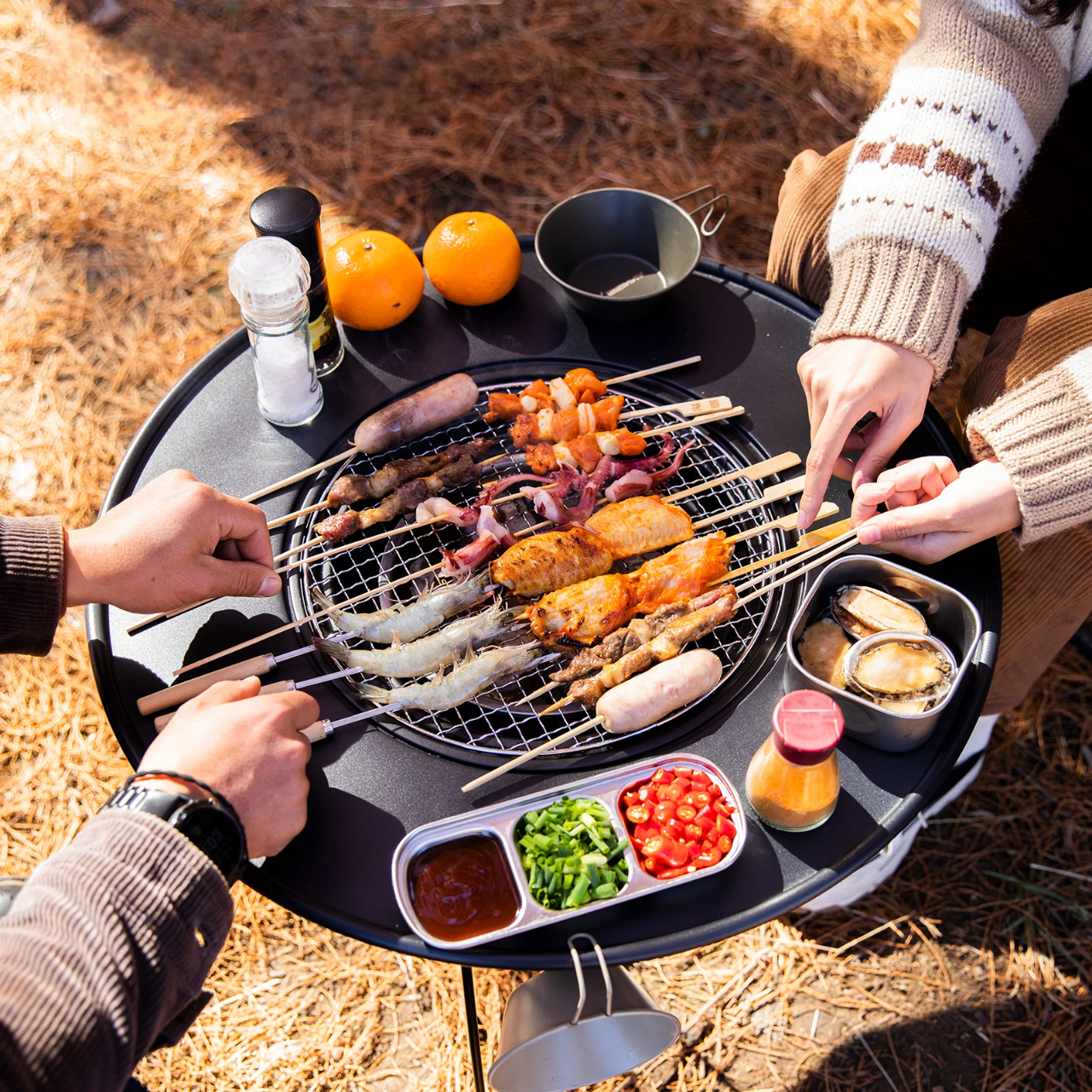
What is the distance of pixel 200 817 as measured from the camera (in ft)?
6.88

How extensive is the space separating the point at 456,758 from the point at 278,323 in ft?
4.51

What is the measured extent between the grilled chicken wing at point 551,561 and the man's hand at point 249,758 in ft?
2.40

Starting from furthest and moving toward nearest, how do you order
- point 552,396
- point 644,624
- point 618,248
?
point 618,248
point 552,396
point 644,624

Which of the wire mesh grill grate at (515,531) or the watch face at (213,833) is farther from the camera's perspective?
the wire mesh grill grate at (515,531)

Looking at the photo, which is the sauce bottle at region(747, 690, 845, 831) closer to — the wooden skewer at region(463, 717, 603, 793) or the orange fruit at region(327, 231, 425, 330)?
the wooden skewer at region(463, 717, 603, 793)

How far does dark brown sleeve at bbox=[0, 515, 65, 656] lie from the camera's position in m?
2.43

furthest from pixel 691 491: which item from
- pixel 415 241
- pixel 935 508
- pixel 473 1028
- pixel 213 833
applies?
pixel 415 241

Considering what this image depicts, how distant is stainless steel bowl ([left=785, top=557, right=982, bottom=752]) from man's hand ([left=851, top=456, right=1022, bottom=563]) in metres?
0.16

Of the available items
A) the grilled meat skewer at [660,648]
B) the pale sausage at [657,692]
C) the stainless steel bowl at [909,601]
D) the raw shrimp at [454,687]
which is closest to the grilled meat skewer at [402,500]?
the raw shrimp at [454,687]

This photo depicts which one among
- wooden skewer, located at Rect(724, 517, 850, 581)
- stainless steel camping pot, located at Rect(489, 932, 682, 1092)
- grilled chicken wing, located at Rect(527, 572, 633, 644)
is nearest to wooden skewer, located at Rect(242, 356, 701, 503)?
grilled chicken wing, located at Rect(527, 572, 633, 644)

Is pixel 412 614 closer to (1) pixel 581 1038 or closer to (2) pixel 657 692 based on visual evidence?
(2) pixel 657 692

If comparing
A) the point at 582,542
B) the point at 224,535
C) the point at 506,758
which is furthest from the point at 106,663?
the point at 582,542

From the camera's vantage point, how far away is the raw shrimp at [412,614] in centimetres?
265

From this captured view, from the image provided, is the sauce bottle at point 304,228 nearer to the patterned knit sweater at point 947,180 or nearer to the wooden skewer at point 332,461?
the wooden skewer at point 332,461
